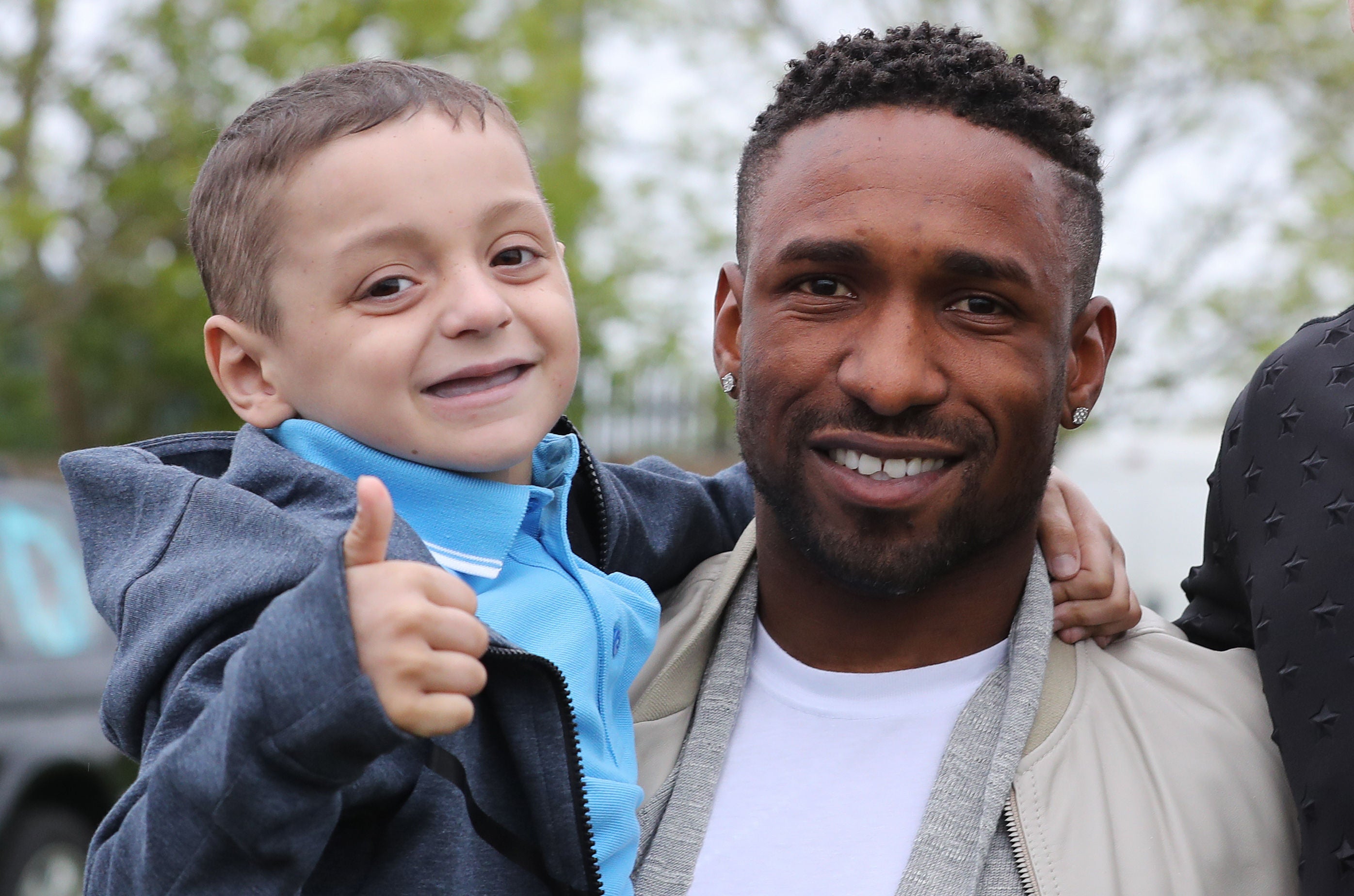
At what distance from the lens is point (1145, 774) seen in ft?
7.30

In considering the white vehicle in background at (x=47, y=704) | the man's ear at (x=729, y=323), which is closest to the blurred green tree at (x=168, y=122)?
the white vehicle in background at (x=47, y=704)

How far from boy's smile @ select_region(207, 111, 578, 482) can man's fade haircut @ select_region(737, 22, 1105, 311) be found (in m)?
Answer: 0.67

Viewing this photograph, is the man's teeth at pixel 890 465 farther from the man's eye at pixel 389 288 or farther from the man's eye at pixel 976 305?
the man's eye at pixel 389 288

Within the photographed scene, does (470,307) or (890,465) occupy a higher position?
(890,465)

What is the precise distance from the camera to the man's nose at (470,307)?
2049 millimetres

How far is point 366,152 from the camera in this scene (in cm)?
207

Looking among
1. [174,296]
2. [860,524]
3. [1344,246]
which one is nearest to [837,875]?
[860,524]

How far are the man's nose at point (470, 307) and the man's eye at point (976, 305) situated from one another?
0.75 metres

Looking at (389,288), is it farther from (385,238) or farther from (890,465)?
(890,465)

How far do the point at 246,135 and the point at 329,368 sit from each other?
1.24 ft

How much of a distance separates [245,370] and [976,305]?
3.79ft

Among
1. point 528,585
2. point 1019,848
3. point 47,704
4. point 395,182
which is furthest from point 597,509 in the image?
point 47,704

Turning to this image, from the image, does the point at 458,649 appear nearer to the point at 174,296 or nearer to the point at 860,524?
the point at 860,524

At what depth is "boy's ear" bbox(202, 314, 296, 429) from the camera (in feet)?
7.08
